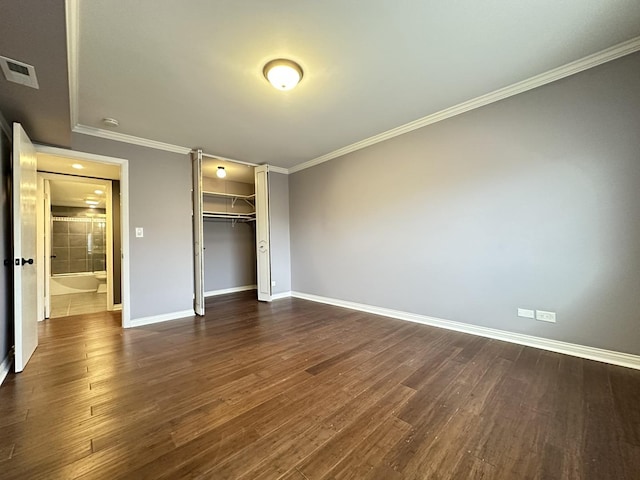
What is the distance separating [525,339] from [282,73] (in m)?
3.54

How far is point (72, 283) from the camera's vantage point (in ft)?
22.9

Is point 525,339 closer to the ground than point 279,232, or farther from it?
closer to the ground

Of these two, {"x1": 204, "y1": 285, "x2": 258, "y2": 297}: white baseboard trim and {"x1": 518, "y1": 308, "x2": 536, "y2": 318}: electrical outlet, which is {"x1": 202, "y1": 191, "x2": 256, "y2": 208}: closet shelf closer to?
{"x1": 204, "y1": 285, "x2": 258, "y2": 297}: white baseboard trim

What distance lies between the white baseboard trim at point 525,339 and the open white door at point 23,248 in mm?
3888

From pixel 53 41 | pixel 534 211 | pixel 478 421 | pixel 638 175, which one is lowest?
pixel 478 421

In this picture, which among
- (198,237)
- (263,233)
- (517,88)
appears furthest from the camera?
(263,233)

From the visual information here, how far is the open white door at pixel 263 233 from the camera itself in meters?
5.04

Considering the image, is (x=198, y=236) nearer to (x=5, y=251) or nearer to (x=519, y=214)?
(x=5, y=251)

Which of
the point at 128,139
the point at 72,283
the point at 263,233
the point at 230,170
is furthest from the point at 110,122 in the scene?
the point at 72,283

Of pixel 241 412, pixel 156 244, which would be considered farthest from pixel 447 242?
pixel 156 244

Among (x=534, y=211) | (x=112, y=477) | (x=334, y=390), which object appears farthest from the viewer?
(x=534, y=211)

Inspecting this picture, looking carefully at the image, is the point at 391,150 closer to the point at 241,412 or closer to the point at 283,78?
the point at 283,78

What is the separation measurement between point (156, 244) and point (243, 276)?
2724 mm

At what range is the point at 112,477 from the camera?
1245mm
